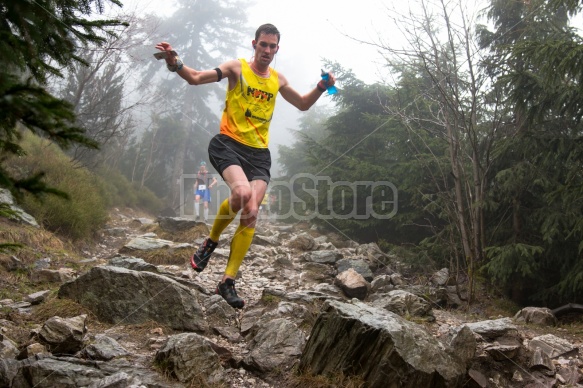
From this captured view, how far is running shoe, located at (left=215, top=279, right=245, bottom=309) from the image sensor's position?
3.81 m

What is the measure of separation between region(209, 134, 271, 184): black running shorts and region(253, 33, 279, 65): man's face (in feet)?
2.71

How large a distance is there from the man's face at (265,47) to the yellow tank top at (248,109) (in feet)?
0.50

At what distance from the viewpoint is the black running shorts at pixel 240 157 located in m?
3.85

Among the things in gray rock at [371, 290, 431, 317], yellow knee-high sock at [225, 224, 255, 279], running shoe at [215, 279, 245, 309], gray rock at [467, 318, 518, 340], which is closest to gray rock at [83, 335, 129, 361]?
running shoe at [215, 279, 245, 309]

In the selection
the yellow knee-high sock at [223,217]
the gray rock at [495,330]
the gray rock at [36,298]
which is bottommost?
the gray rock at [36,298]

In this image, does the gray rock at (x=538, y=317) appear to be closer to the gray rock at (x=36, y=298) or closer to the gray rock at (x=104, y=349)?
the gray rock at (x=104, y=349)

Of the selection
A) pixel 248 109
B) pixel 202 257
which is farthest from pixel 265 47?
pixel 202 257

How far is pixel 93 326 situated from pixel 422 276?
5.12m

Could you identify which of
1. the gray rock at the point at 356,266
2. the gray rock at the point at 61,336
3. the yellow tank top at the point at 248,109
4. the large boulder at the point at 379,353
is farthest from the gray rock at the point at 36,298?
the gray rock at the point at 356,266

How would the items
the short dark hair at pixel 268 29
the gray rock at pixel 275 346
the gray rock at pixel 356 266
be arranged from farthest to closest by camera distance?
the gray rock at pixel 356 266 → the short dark hair at pixel 268 29 → the gray rock at pixel 275 346

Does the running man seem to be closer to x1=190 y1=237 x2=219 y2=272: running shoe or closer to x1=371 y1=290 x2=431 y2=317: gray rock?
x1=190 y1=237 x2=219 y2=272: running shoe

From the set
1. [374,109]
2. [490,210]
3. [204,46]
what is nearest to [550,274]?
[490,210]

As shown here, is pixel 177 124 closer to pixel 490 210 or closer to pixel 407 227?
pixel 407 227

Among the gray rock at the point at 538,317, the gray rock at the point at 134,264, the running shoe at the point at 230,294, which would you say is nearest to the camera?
the running shoe at the point at 230,294
